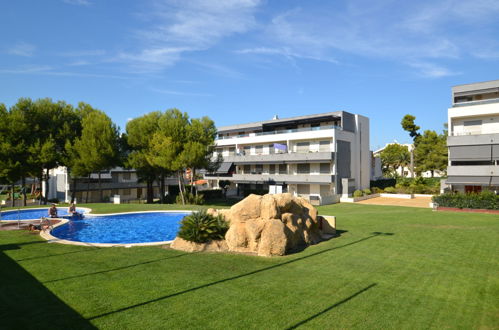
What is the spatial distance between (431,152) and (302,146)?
37613 mm

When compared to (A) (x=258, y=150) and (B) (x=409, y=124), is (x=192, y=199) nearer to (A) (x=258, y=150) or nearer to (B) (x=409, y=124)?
(A) (x=258, y=150)

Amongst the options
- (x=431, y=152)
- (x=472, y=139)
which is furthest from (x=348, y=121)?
(x=431, y=152)

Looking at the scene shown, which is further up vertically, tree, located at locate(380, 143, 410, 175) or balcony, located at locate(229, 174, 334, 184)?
tree, located at locate(380, 143, 410, 175)

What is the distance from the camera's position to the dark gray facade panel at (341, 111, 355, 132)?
4744cm

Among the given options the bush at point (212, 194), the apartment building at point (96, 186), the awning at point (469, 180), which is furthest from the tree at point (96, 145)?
the awning at point (469, 180)

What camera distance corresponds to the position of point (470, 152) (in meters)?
36.2

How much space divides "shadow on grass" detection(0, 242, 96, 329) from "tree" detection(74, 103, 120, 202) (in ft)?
100

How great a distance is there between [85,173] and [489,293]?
4142cm

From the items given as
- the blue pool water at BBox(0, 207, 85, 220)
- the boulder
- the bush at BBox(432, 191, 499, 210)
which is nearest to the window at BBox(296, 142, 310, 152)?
the bush at BBox(432, 191, 499, 210)

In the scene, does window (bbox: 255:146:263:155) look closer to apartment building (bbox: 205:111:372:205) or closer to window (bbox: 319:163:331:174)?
apartment building (bbox: 205:111:372:205)

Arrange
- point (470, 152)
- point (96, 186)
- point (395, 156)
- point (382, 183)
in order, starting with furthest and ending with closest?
point (395, 156)
point (382, 183)
point (96, 186)
point (470, 152)

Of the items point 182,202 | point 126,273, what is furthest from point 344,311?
point 182,202

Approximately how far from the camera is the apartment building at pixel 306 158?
45.2 m

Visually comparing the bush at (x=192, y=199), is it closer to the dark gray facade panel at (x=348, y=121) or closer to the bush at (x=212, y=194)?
the bush at (x=212, y=194)
